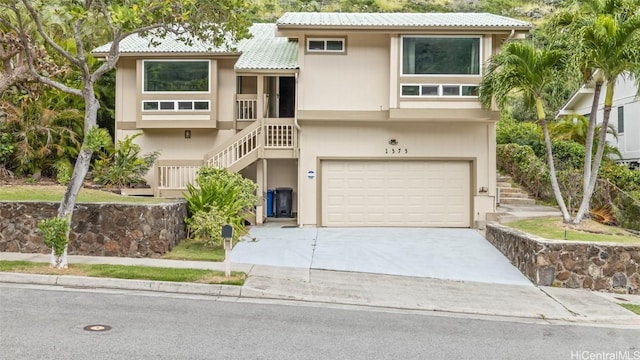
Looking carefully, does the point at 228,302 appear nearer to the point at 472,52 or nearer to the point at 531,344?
the point at 531,344

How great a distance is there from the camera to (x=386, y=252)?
1230cm

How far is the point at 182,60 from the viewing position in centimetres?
1639

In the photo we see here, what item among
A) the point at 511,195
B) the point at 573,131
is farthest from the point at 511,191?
the point at 573,131

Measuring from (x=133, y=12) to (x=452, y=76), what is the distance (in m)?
9.60

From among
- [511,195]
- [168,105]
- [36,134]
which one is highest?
[168,105]

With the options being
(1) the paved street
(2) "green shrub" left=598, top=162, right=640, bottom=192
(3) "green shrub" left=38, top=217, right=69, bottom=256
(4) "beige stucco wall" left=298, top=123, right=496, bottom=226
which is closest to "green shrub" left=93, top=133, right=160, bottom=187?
(4) "beige stucco wall" left=298, top=123, right=496, bottom=226

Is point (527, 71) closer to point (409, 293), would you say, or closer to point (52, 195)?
point (409, 293)

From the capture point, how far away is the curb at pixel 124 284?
8633 millimetres

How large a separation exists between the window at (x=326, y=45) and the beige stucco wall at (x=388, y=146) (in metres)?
2.47

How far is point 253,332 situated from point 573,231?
846 cm

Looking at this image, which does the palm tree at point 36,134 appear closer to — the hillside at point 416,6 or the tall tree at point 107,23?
the tall tree at point 107,23

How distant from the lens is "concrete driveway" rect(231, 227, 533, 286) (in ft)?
35.1

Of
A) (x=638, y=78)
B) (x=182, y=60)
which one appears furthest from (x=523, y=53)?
(x=182, y=60)

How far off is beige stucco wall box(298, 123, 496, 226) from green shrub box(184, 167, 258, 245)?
2.53 metres
